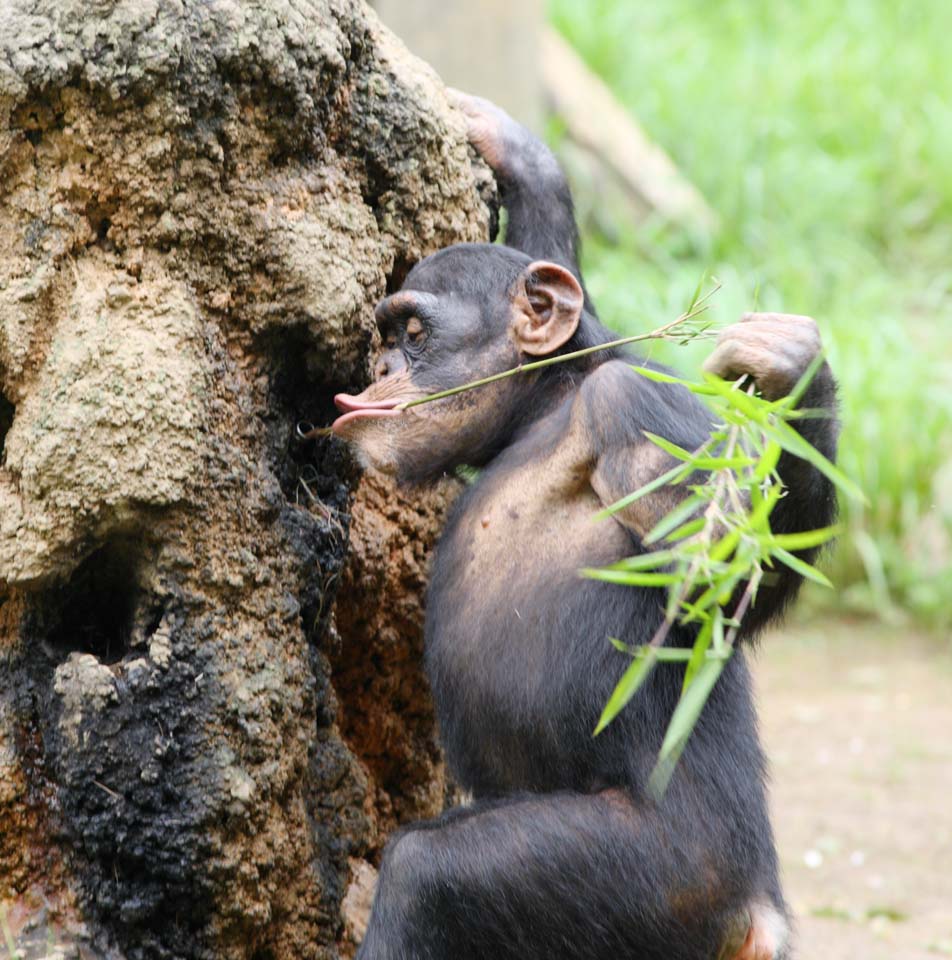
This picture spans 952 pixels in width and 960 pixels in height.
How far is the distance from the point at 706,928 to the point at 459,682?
2.22 feet

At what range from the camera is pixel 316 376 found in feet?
10.2

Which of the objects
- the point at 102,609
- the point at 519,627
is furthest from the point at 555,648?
the point at 102,609

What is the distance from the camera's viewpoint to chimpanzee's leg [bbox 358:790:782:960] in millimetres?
2594

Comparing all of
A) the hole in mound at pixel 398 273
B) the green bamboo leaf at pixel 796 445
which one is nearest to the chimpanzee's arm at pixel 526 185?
the hole in mound at pixel 398 273

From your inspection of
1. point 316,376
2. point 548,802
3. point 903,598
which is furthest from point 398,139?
point 903,598

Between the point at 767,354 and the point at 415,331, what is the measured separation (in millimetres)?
810

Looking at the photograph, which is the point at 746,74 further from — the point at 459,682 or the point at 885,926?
the point at 459,682

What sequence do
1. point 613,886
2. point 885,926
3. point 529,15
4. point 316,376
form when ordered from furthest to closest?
point 529,15, point 885,926, point 316,376, point 613,886

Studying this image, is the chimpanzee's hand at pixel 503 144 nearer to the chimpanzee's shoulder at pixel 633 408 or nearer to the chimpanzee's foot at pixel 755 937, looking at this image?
the chimpanzee's shoulder at pixel 633 408

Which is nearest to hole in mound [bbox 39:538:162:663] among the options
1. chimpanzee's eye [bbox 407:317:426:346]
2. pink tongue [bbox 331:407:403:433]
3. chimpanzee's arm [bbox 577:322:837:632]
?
pink tongue [bbox 331:407:403:433]

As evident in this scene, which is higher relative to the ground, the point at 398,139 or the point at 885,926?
the point at 398,139

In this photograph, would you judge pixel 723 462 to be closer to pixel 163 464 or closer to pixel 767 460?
pixel 767 460

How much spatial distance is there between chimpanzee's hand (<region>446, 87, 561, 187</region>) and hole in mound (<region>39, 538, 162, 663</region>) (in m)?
1.49

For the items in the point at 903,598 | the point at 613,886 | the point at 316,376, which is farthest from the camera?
the point at 903,598
